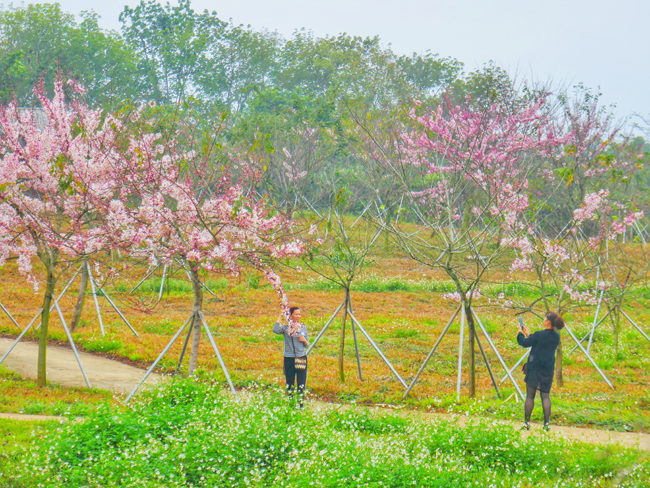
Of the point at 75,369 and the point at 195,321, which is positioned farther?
the point at 75,369

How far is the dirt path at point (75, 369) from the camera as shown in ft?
39.2

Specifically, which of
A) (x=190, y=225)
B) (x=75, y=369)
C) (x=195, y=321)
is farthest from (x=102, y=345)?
(x=190, y=225)

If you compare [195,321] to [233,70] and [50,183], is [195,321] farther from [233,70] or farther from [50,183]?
[233,70]

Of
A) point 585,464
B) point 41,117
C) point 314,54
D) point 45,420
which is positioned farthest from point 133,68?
point 585,464

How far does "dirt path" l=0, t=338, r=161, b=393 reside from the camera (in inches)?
470

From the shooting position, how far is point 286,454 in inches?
290

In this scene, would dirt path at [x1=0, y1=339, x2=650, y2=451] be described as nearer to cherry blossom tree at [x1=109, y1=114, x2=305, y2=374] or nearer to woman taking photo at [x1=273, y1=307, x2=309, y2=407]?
woman taking photo at [x1=273, y1=307, x2=309, y2=407]

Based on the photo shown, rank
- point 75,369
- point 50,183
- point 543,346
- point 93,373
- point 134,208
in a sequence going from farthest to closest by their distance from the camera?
point 75,369
point 93,373
point 50,183
point 134,208
point 543,346

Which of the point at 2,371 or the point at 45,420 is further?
the point at 2,371

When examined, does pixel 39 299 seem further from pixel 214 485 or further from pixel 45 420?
pixel 214 485

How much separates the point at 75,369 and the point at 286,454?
7.51 meters

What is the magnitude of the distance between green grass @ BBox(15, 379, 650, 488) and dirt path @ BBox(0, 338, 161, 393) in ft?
12.0

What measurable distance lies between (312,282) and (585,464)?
1963 centimetres

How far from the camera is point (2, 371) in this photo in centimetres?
1226
